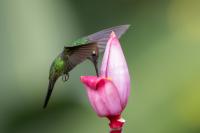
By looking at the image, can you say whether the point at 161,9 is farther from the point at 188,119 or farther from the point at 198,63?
the point at 188,119

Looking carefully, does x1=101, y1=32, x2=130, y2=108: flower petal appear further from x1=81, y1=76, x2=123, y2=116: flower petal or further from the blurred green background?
the blurred green background

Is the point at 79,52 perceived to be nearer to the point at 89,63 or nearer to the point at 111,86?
the point at 111,86

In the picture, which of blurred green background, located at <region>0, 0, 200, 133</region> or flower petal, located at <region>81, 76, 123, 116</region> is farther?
blurred green background, located at <region>0, 0, 200, 133</region>

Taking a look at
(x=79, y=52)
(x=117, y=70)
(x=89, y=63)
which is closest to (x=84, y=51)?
(x=79, y=52)

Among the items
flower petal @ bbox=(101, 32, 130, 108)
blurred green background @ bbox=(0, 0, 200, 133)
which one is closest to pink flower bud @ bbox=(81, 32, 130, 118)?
flower petal @ bbox=(101, 32, 130, 108)

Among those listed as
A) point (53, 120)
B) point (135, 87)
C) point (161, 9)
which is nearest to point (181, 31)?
point (161, 9)

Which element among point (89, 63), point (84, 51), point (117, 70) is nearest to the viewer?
point (117, 70)
